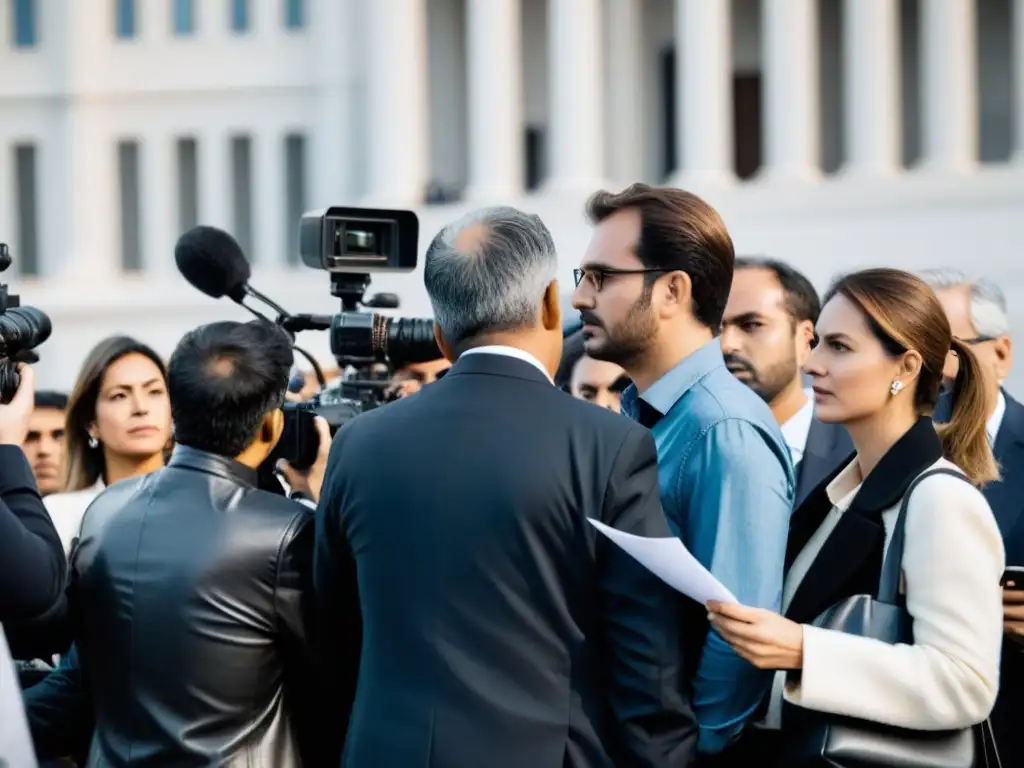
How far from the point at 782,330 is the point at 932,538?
2517 millimetres

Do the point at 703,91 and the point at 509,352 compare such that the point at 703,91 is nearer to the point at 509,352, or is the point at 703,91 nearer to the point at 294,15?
the point at 294,15

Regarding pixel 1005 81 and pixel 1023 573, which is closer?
pixel 1023 573

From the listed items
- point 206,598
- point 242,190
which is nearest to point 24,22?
point 242,190

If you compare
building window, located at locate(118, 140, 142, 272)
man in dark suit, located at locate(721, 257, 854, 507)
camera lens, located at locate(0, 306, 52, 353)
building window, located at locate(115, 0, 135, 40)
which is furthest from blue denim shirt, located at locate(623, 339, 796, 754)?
building window, located at locate(118, 140, 142, 272)

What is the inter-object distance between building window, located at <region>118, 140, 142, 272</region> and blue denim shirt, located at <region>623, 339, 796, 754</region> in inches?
1191

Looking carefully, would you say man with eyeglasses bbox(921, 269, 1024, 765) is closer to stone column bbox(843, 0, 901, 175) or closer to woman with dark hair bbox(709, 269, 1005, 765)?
woman with dark hair bbox(709, 269, 1005, 765)

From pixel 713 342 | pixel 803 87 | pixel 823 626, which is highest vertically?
pixel 803 87

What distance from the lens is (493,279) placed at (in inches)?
143

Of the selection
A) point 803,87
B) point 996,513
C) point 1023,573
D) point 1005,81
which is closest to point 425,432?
point 1023,573

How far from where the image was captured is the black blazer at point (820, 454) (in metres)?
5.80

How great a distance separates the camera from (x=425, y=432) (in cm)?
357

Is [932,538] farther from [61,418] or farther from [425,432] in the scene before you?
[61,418]

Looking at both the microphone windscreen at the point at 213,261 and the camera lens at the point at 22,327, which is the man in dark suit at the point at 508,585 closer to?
the camera lens at the point at 22,327

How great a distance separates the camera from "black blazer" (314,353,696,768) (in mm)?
3453
